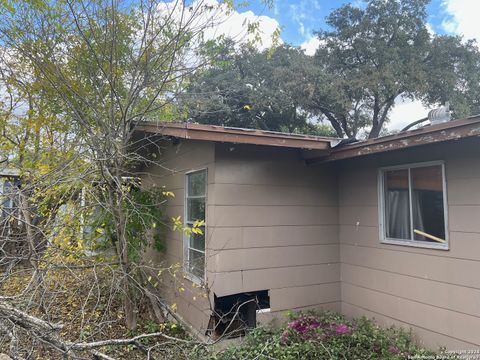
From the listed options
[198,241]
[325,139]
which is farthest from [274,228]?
[325,139]

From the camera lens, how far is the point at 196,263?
5039mm

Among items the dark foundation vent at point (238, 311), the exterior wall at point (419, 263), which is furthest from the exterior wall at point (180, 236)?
the exterior wall at point (419, 263)

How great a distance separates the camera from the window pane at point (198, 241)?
482cm

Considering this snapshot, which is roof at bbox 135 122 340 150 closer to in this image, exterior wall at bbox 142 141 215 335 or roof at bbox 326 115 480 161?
roof at bbox 326 115 480 161

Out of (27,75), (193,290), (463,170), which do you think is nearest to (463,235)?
(463,170)

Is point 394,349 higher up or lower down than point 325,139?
lower down

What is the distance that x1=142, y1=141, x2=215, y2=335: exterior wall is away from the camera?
15.2 feet

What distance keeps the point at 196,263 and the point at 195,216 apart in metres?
0.69

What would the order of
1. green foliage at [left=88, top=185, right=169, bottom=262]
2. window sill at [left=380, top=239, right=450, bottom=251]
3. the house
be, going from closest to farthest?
1. the house
2. window sill at [left=380, top=239, right=450, bottom=251]
3. green foliage at [left=88, top=185, right=169, bottom=262]

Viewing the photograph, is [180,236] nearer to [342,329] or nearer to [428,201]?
[342,329]

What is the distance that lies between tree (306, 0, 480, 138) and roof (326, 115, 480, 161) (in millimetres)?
14776

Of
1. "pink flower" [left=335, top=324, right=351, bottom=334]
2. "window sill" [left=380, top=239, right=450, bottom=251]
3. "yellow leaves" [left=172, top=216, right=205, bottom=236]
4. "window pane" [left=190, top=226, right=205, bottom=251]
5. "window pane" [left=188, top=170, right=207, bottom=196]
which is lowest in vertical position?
"pink flower" [left=335, top=324, right=351, bottom=334]

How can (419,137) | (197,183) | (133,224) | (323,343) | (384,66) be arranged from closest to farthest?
(419,137), (323,343), (197,183), (133,224), (384,66)

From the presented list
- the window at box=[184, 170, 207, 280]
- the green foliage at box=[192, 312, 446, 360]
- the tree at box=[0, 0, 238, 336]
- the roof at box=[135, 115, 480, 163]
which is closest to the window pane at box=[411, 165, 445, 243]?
the roof at box=[135, 115, 480, 163]
